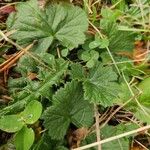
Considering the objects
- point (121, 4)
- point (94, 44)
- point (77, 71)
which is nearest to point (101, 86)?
point (77, 71)

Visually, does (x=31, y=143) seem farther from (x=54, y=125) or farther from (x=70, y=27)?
(x=70, y=27)

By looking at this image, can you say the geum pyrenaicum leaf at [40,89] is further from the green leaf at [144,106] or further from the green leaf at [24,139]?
the green leaf at [144,106]

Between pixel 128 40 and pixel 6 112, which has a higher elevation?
pixel 6 112

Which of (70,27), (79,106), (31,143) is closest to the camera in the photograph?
(31,143)

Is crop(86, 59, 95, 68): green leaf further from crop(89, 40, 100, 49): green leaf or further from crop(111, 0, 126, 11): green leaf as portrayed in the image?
crop(111, 0, 126, 11): green leaf

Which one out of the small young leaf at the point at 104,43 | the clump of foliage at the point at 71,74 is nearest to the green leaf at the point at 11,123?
the clump of foliage at the point at 71,74

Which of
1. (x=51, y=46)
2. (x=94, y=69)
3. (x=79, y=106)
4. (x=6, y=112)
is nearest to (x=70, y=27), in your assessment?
(x=51, y=46)

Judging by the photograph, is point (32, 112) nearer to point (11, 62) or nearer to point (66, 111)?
point (66, 111)
